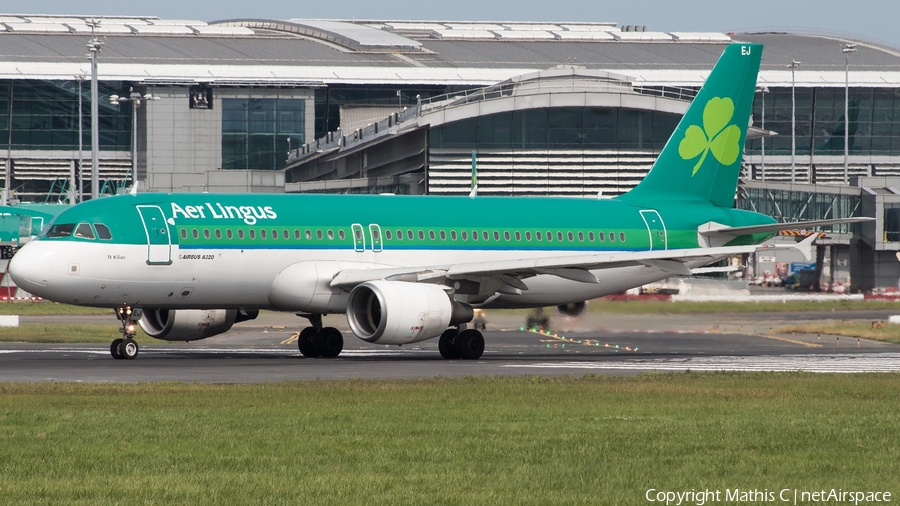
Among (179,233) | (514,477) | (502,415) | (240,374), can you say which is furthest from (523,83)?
(514,477)

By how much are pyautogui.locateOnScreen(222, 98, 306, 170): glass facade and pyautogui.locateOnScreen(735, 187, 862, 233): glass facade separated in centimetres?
4370

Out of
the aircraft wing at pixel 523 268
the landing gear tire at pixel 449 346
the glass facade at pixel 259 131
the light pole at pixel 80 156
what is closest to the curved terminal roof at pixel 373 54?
the glass facade at pixel 259 131

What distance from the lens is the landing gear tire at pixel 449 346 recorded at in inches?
1330

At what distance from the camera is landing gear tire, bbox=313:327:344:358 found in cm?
3472

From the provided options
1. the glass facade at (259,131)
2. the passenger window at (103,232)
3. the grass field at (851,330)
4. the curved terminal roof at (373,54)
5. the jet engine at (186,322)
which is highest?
the curved terminal roof at (373,54)

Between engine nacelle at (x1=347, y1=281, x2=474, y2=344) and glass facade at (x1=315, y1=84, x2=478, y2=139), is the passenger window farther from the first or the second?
glass facade at (x1=315, y1=84, x2=478, y2=139)

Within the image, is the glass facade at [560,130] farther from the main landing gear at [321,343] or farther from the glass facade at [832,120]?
the glass facade at [832,120]

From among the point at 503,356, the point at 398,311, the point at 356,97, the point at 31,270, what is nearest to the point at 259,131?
the point at 356,97

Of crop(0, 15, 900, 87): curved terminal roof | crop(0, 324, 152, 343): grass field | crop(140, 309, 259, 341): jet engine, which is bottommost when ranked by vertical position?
crop(0, 324, 152, 343): grass field

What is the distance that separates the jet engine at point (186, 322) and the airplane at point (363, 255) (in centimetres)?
4

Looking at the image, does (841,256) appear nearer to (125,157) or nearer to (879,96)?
(879,96)

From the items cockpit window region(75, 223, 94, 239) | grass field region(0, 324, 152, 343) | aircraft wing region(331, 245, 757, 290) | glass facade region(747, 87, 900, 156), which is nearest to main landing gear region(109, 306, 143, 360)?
cockpit window region(75, 223, 94, 239)

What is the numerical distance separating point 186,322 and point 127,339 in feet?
9.77

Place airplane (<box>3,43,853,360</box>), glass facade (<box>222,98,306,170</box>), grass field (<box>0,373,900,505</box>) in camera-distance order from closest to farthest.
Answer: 1. grass field (<box>0,373,900,505</box>)
2. airplane (<box>3,43,853,360</box>)
3. glass facade (<box>222,98,306,170</box>)
